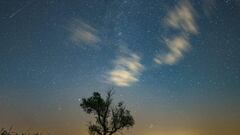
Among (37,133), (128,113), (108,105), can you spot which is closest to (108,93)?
(108,105)

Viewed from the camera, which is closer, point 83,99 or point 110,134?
point 110,134

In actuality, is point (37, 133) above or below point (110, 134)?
below

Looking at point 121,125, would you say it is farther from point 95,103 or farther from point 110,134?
point 95,103

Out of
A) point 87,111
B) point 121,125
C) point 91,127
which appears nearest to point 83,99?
point 87,111

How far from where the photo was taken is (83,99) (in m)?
49.2

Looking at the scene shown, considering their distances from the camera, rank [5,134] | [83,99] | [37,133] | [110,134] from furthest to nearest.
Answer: [83,99]
[110,134]
[37,133]
[5,134]

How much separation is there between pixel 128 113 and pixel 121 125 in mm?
2653

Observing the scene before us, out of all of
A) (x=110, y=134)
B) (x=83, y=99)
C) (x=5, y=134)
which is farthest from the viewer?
(x=83, y=99)

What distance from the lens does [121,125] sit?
4775 cm

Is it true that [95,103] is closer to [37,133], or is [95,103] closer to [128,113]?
[128,113]

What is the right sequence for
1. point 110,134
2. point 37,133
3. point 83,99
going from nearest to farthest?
point 37,133
point 110,134
point 83,99

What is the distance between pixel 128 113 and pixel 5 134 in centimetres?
4140

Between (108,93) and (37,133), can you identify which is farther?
(108,93)

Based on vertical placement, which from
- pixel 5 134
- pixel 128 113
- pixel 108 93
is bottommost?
pixel 5 134
